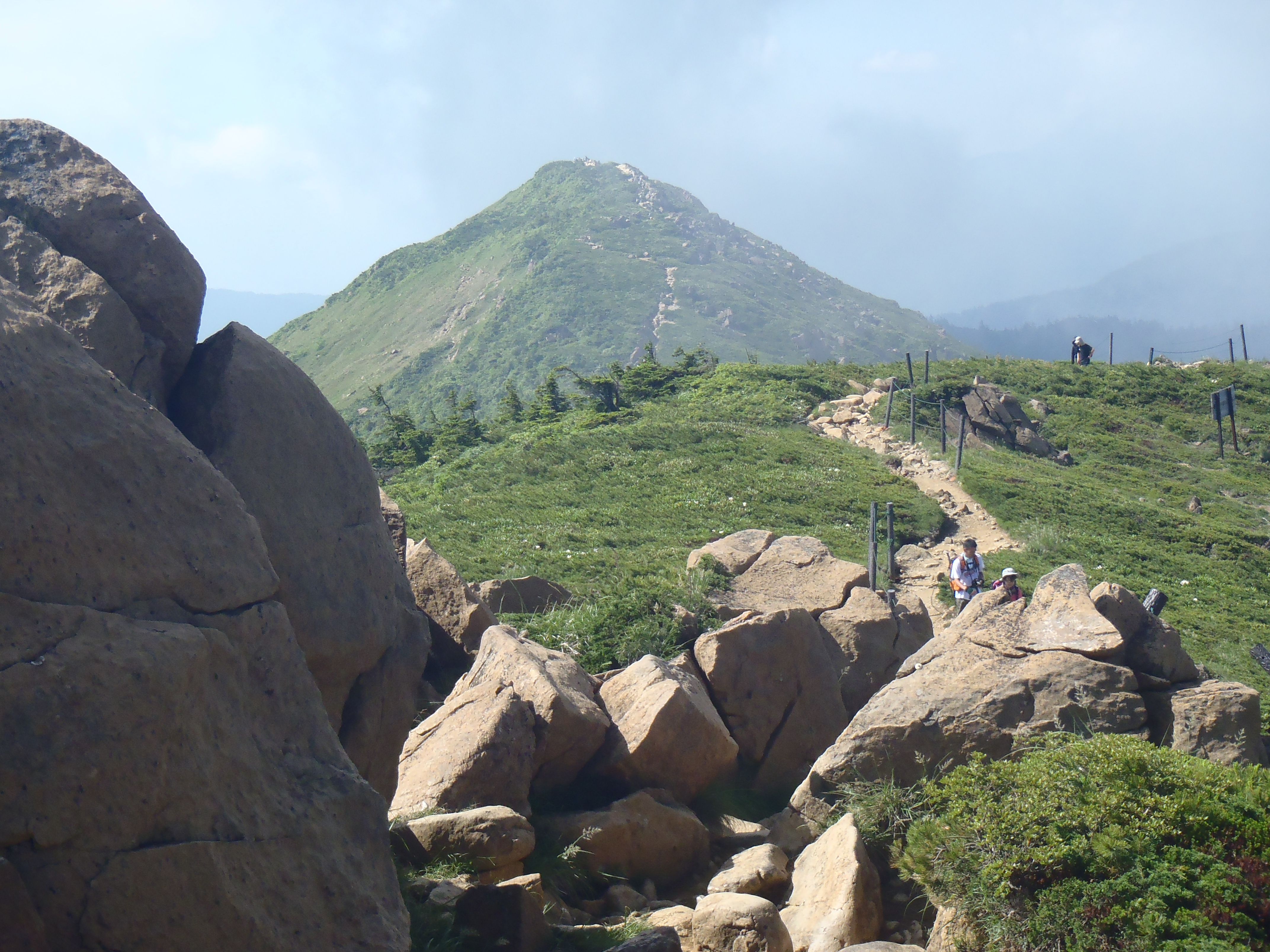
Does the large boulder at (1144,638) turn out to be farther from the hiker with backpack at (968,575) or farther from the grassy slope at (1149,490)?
the hiker with backpack at (968,575)

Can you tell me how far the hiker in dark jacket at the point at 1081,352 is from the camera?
48.7 metres

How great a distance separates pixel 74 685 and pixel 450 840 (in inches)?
159

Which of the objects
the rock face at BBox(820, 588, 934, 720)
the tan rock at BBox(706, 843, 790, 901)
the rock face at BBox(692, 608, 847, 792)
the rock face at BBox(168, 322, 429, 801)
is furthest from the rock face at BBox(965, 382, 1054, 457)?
the rock face at BBox(168, 322, 429, 801)

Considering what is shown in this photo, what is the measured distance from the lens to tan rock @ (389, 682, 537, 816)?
27.3 ft

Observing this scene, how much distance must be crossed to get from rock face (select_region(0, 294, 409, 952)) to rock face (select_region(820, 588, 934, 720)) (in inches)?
340

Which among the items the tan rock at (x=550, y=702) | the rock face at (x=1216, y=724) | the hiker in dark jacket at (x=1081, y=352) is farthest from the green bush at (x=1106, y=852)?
the hiker in dark jacket at (x=1081, y=352)

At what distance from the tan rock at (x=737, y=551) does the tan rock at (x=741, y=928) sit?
8.44m

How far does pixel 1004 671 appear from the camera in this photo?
392 inches

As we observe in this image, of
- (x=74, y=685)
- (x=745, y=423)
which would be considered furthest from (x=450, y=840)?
(x=745, y=423)

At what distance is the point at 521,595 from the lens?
50.0 ft

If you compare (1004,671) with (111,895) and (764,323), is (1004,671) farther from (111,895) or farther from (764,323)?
(764,323)

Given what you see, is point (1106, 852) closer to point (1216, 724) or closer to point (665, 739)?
point (1216, 724)

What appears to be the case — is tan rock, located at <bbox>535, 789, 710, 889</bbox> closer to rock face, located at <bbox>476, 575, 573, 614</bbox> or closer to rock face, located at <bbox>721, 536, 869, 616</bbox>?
rock face, located at <bbox>721, 536, 869, 616</bbox>

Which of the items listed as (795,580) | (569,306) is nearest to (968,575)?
(795,580)
